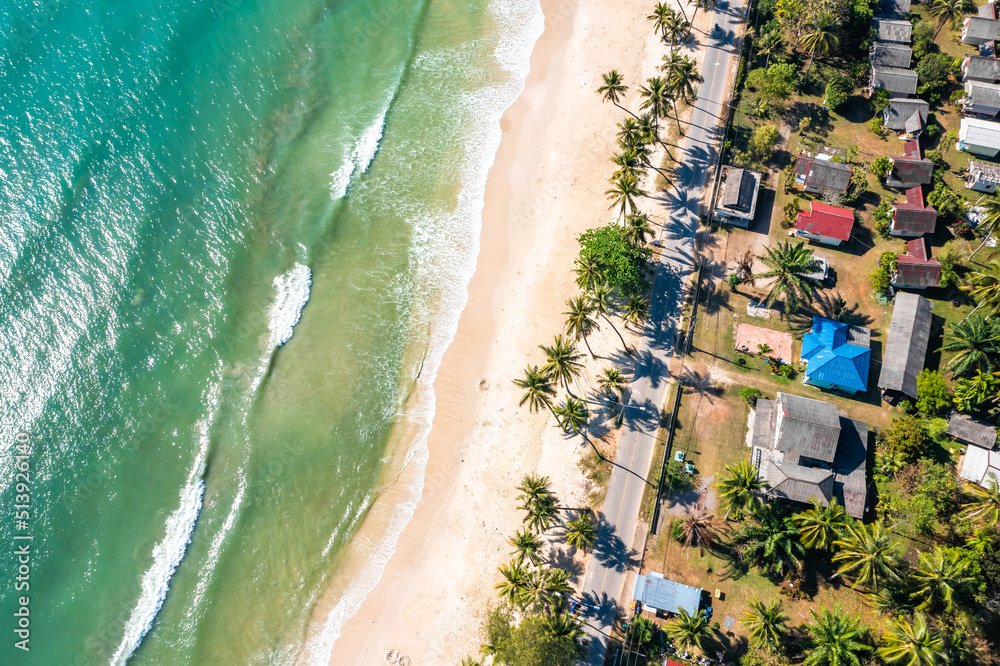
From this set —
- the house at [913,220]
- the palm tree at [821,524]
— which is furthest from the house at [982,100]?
the palm tree at [821,524]

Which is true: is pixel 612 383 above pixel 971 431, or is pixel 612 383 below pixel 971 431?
below

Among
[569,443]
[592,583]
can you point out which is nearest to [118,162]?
[569,443]

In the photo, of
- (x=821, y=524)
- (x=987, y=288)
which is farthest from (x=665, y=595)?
(x=987, y=288)

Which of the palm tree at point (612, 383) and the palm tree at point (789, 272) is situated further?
the palm tree at point (612, 383)

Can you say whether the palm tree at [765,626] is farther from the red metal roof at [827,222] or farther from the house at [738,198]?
the house at [738,198]

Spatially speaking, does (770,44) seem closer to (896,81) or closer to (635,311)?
(896,81)

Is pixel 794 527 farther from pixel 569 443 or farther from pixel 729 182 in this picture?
pixel 729 182
